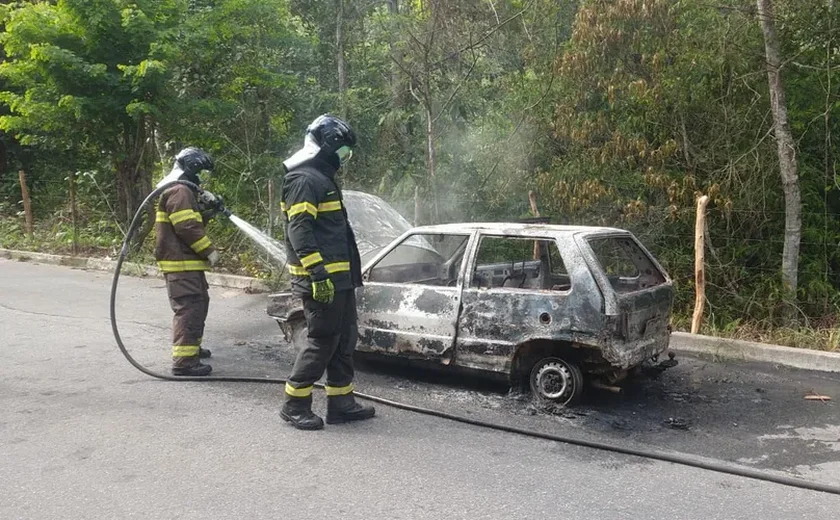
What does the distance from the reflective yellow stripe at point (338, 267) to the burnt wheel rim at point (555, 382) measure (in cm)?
169

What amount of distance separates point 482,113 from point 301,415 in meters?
7.35

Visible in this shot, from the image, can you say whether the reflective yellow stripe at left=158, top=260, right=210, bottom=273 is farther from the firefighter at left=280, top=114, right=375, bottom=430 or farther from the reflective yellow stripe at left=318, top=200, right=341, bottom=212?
the reflective yellow stripe at left=318, top=200, right=341, bottom=212

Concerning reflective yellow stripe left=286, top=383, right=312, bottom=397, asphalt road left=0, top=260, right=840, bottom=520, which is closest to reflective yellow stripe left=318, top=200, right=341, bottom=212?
reflective yellow stripe left=286, top=383, right=312, bottom=397

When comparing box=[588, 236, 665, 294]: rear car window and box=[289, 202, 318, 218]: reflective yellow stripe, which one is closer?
box=[289, 202, 318, 218]: reflective yellow stripe

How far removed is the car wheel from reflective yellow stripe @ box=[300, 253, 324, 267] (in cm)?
190

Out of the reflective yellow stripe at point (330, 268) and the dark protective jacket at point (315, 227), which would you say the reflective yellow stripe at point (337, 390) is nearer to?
the dark protective jacket at point (315, 227)

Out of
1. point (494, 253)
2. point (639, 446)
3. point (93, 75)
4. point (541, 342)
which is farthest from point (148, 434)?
point (93, 75)

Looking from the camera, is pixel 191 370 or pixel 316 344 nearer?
pixel 316 344

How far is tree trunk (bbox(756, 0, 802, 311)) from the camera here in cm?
718

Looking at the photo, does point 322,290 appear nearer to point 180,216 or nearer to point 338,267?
point 338,267

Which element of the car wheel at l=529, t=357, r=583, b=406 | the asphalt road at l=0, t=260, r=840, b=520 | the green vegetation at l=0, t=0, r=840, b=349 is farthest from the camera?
the green vegetation at l=0, t=0, r=840, b=349

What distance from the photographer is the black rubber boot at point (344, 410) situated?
4930 millimetres

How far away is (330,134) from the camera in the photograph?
15.9 feet

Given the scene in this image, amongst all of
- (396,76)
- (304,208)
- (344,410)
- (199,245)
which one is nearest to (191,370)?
(199,245)
